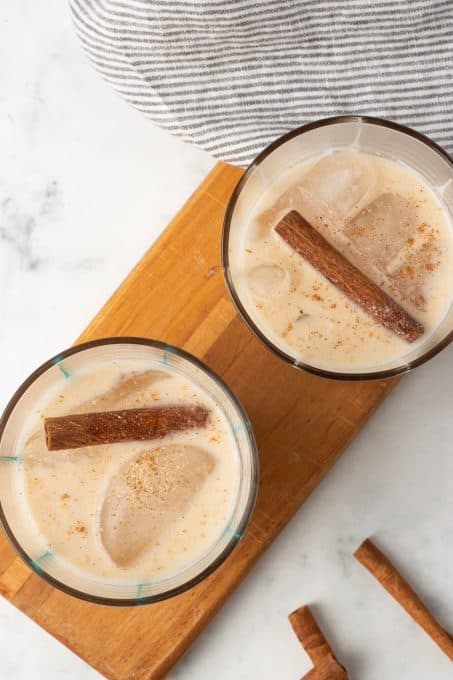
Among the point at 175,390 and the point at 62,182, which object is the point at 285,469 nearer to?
the point at 175,390

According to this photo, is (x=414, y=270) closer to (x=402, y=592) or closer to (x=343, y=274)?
(x=343, y=274)

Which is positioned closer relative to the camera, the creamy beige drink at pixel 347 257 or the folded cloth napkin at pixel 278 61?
the creamy beige drink at pixel 347 257

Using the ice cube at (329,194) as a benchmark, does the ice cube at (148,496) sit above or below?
below

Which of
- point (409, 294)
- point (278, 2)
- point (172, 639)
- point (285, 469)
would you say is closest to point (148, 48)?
point (278, 2)

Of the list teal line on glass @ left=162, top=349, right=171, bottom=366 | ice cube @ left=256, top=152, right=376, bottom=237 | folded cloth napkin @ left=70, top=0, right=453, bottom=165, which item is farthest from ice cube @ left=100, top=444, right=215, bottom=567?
folded cloth napkin @ left=70, top=0, right=453, bottom=165

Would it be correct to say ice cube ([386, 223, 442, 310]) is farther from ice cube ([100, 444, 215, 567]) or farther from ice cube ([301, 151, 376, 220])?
ice cube ([100, 444, 215, 567])

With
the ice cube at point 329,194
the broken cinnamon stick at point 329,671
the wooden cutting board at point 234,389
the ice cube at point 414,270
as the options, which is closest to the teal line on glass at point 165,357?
the wooden cutting board at point 234,389

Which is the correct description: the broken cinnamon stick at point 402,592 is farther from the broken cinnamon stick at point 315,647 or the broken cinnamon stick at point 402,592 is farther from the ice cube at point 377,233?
the ice cube at point 377,233
